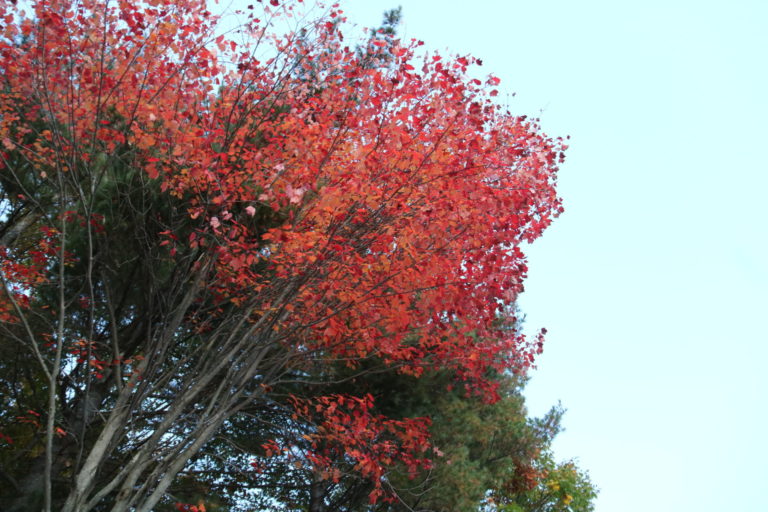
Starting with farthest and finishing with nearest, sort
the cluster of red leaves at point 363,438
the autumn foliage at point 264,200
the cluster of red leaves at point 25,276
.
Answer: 1. the cluster of red leaves at point 25,276
2. the cluster of red leaves at point 363,438
3. the autumn foliage at point 264,200

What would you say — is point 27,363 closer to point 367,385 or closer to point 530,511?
point 367,385

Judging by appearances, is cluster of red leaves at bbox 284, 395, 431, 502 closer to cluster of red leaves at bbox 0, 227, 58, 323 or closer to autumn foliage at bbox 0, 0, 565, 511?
autumn foliage at bbox 0, 0, 565, 511

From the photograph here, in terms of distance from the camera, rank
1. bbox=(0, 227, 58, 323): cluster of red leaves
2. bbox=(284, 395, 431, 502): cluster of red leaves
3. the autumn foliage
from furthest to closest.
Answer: bbox=(0, 227, 58, 323): cluster of red leaves → bbox=(284, 395, 431, 502): cluster of red leaves → the autumn foliage

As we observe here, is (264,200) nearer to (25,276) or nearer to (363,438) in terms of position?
(363,438)

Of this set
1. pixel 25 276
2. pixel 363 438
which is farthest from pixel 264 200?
pixel 25 276

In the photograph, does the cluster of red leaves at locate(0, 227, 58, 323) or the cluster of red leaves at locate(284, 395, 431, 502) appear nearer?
the cluster of red leaves at locate(284, 395, 431, 502)

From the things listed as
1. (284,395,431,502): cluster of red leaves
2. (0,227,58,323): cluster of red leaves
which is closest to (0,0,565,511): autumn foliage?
(284,395,431,502): cluster of red leaves

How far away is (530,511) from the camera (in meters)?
20.2

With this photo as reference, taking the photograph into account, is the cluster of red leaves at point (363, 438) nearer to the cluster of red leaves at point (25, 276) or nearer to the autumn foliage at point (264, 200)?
the autumn foliage at point (264, 200)

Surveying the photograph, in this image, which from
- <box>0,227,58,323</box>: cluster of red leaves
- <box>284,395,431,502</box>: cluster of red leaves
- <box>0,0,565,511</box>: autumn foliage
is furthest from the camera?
<box>0,227,58,323</box>: cluster of red leaves

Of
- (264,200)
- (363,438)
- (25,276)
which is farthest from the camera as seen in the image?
(25,276)

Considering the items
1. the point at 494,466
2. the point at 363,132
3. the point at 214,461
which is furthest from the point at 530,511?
the point at 363,132

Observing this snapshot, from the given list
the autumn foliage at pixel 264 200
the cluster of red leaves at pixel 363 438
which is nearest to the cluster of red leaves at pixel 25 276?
the autumn foliage at pixel 264 200

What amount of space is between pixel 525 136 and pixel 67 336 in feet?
23.1
